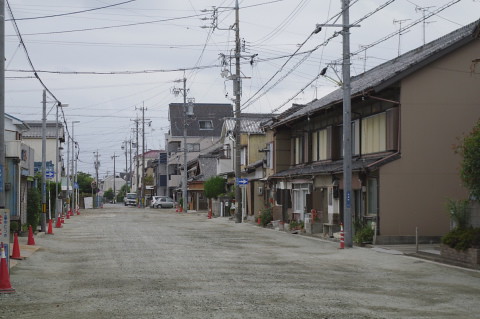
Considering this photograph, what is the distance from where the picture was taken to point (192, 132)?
99.9 m

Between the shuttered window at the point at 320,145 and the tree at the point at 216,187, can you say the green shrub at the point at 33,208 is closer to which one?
the shuttered window at the point at 320,145

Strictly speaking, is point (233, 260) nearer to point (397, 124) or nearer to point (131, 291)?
point (131, 291)

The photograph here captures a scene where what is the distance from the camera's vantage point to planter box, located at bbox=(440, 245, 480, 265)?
1733 cm

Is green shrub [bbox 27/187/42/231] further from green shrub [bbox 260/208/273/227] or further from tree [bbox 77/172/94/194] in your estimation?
tree [bbox 77/172/94/194]

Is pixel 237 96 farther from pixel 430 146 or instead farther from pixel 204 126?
pixel 204 126

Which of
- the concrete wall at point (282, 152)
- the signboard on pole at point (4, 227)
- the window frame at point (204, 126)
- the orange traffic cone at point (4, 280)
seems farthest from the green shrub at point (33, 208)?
the window frame at point (204, 126)

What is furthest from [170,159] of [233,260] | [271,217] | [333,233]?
[233,260]

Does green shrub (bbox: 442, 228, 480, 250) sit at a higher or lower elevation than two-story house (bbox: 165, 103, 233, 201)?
lower

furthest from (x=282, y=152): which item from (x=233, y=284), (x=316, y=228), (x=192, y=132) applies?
(x=192, y=132)

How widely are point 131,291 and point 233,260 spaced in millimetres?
6686

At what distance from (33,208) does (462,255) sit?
22267 millimetres

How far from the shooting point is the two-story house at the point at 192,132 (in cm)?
9675

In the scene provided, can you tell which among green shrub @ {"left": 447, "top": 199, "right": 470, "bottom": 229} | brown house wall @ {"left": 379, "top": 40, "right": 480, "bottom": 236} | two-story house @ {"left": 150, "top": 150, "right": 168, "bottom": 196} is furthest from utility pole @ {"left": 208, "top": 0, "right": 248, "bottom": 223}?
two-story house @ {"left": 150, "top": 150, "right": 168, "bottom": 196}

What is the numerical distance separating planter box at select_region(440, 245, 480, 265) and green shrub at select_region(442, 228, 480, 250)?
125 mm
